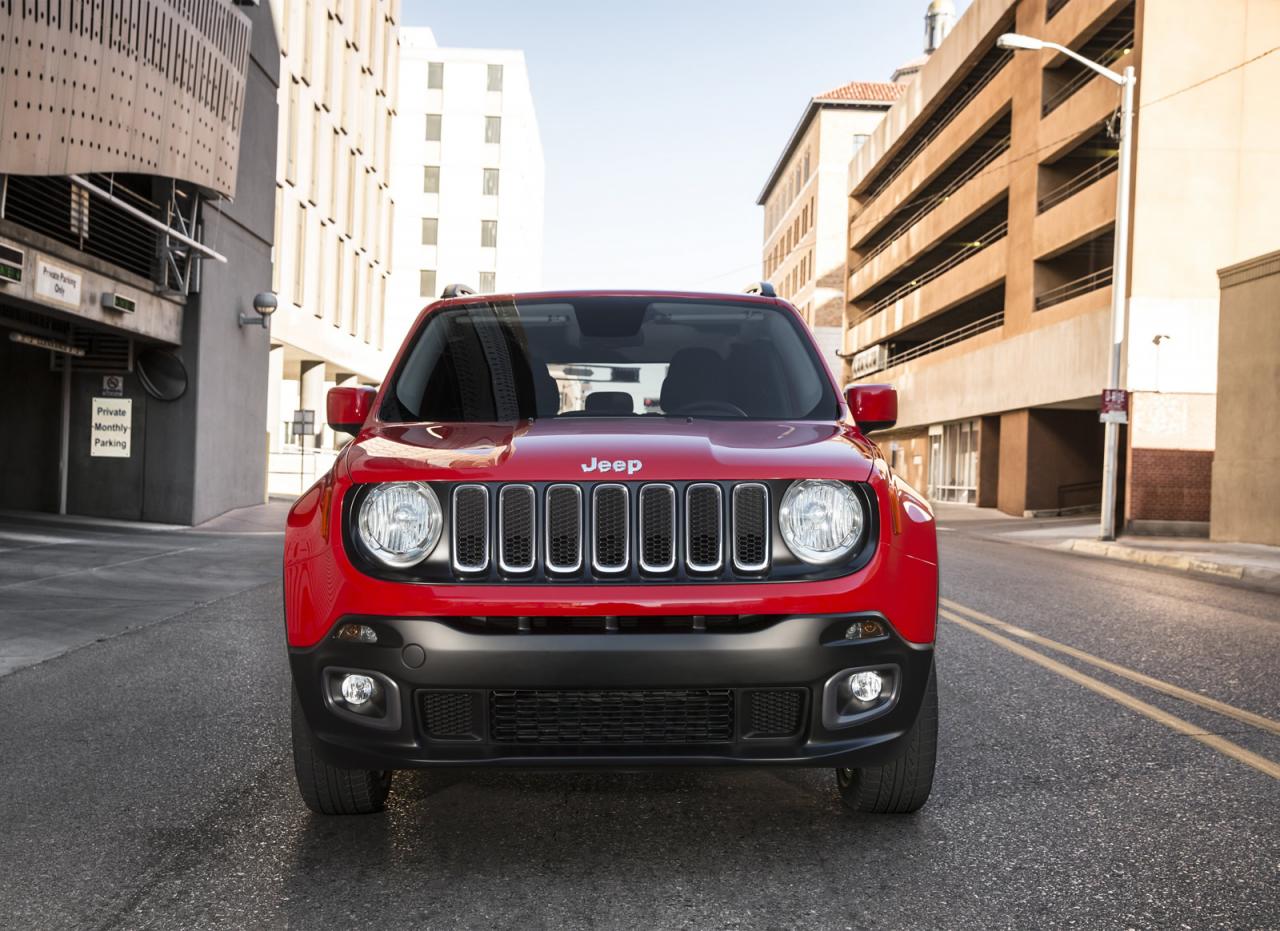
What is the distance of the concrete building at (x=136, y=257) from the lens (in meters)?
14.2

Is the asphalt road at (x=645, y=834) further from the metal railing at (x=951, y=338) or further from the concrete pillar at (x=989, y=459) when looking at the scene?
the metal railing at (x=951, y=338)

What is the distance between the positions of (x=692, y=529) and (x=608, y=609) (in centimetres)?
34

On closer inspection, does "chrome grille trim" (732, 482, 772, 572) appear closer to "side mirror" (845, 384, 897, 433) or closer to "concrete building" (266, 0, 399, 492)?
"side mirror" (845, 384, 897, 433)

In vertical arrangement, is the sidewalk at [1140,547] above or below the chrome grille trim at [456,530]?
below

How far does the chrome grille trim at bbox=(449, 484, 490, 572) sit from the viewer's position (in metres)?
3.22

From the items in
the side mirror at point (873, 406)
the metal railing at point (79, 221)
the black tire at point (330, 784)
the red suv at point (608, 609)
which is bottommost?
the black tire at point (330, 784)

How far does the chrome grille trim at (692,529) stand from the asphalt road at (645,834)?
842 mm

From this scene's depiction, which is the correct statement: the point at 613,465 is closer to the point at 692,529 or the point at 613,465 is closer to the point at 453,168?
the point at 692,529

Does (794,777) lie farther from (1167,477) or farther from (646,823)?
(1167,477)

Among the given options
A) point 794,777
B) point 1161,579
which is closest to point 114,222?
point 1161,579

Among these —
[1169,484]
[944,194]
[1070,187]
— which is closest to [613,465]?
[1169,484]

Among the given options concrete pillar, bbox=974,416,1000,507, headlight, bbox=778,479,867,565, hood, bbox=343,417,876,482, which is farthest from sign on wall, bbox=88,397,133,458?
concrete pillar, bbox=974,416,1000,507

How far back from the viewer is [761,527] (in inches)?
130

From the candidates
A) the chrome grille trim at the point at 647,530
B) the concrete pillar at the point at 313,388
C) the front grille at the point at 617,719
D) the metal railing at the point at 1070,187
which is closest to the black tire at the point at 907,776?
the front grille at the point at 617,719
